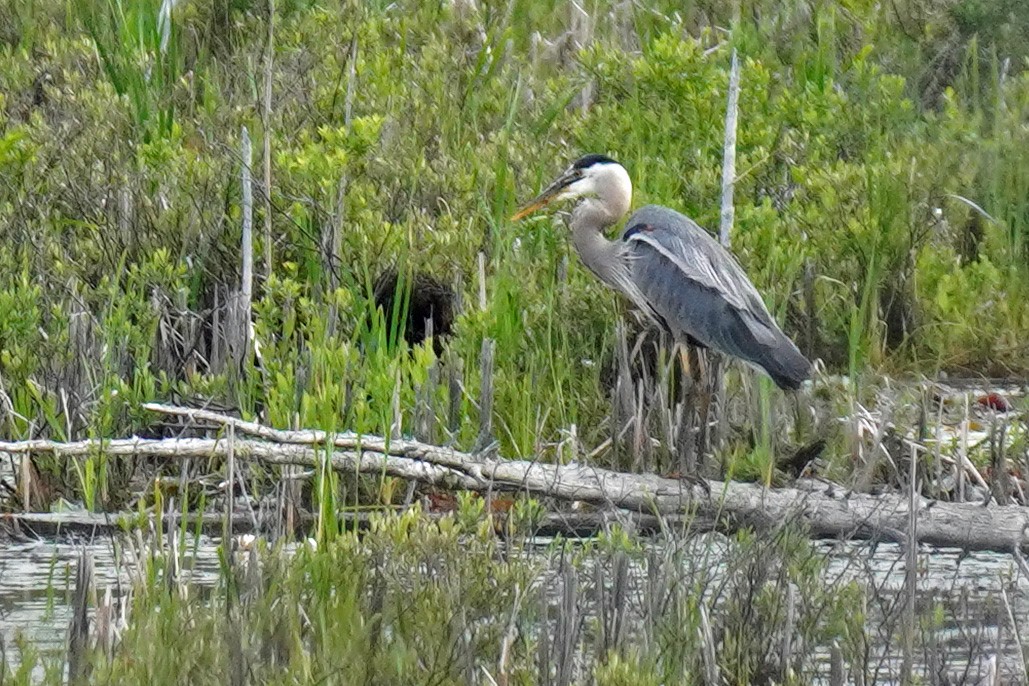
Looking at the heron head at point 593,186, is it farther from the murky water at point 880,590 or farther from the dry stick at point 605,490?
the murky water at point 880,590

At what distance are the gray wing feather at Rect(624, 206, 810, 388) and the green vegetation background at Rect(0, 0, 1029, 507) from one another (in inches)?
8.1

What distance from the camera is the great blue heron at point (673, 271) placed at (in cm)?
530

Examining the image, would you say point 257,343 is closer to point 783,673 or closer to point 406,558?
point 406,558

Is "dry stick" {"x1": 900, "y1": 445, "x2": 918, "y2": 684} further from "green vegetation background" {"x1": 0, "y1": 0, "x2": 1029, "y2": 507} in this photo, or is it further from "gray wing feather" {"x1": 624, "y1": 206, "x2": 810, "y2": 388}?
"gray wing feather" {"x1": 624, "y1": 206, "x2": 810, "y2": 388}

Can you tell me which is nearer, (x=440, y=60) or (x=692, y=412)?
(x=692, y=412)

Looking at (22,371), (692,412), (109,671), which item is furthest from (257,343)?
(109,671)

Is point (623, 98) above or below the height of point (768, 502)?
above

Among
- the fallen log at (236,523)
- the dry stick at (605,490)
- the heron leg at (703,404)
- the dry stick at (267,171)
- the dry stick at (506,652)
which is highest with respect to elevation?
the dry stick at (267,171)

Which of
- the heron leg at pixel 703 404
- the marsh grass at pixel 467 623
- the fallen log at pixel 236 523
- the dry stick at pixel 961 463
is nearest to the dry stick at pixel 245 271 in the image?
the fallen log at pixel 236 523

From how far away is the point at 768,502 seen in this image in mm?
4559

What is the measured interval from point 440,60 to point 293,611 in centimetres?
453

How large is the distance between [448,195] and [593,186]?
2.00 feet

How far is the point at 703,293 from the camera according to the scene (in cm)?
551

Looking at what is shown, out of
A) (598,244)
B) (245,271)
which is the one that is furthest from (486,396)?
(598,244)
